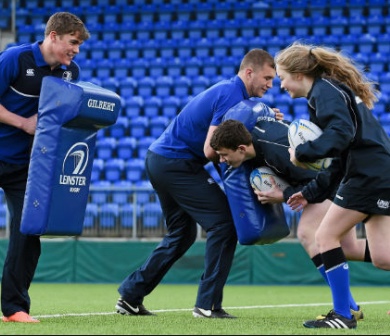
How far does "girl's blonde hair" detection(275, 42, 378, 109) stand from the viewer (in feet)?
16.9

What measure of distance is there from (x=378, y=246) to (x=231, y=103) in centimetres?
145

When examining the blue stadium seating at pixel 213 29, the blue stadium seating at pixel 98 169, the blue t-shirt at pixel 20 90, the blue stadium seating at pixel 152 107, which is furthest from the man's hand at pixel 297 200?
the blue stadium seating at pixel 213 29

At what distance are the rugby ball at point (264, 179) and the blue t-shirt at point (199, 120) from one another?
46 centimetres

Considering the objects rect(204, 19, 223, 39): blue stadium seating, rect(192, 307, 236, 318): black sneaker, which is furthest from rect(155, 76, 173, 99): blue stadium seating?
rect(192, 307, 236, 318): black sneaker

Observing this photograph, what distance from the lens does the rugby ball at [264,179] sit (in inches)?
224

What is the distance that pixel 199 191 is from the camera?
609 cm

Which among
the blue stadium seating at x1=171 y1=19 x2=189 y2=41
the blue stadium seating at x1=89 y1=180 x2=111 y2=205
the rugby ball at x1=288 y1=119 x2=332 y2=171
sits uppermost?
the blue stadium seating at x1=171 y1=19 x2=189 y2=41

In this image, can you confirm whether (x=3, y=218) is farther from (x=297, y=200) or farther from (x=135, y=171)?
(x=297, y=200)

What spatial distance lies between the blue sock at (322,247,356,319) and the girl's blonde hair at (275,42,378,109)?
940 millimetres

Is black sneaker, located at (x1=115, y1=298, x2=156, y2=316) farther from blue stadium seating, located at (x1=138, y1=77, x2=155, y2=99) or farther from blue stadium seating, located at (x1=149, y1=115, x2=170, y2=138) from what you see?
blue stadium seating, located at (x1=138, y1=77, x2=155, y2=99)

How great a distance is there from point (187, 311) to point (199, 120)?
160cm

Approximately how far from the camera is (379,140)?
5047mm

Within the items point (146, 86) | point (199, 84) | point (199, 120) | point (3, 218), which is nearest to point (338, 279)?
point (199, 120)

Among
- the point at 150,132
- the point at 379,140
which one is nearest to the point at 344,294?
the point at 379,140
